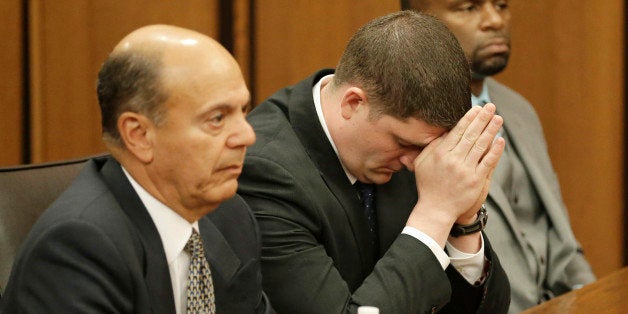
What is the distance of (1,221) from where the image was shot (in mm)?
1820

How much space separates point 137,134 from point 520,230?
168 centimetres

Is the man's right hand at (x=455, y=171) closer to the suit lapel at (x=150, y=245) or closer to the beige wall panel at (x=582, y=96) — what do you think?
the suit lapel at (x=150, y=245)

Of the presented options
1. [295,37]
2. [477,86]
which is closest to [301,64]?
[295,37]

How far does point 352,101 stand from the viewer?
204 cm

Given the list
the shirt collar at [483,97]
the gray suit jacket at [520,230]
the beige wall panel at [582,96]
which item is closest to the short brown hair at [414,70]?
the gray suit jacket at [520,230]

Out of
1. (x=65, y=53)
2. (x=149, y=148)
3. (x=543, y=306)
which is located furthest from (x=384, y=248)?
(x=65, y=53)

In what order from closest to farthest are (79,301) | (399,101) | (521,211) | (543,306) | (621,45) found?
1. (79,301)
2. (399,101)
3. (543,306)
4. (521,211)
5. (621,45)

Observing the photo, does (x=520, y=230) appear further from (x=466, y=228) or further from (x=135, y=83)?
(x=135, y=83)

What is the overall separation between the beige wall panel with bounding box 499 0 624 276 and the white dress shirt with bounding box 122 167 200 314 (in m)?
2.74

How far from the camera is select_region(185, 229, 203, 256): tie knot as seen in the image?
1.59m

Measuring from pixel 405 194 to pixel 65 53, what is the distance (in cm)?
143

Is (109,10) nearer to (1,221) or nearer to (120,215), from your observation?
(1,221)

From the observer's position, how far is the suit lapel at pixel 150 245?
1.52m

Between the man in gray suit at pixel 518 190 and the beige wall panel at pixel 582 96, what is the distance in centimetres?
85
